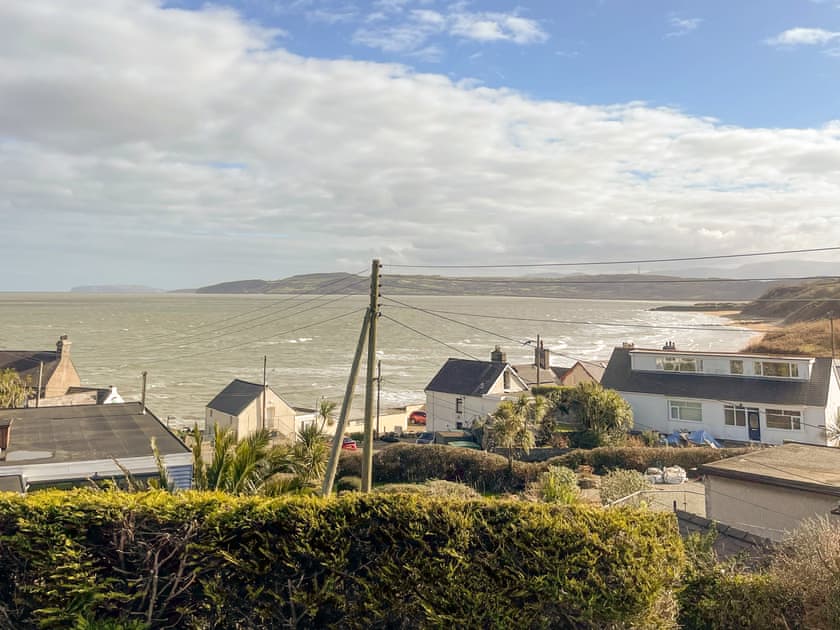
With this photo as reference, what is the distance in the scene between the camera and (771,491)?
16234mm

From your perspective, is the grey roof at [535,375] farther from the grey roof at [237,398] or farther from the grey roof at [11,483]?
the grey roof at [11,483]

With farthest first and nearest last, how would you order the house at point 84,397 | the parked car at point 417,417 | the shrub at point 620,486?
the parked car at point 417,417 → the house at point 84,397 → the shrub at point 620,486

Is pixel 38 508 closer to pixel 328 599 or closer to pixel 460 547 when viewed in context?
pixel 328 599

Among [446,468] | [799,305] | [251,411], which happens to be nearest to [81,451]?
[446,468]

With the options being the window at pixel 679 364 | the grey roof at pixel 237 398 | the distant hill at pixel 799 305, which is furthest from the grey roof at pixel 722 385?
the distant hill at pixel 799 305

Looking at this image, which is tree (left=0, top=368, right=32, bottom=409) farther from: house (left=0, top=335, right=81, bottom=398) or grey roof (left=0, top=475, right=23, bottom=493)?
grey roof (left=0, top=475, right=23, bottom=493)

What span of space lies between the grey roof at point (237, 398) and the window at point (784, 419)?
112 feet

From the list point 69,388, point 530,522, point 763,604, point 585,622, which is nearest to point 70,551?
point 530,522

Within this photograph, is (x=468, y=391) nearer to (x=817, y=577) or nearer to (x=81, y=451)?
(x=81, y=451)

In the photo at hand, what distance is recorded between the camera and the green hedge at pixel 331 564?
725cm

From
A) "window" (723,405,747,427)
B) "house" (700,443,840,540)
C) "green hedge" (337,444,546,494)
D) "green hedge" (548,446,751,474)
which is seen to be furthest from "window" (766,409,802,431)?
"house" (700,443,840,540)

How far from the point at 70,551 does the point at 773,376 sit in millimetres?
41459

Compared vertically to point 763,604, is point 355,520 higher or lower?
higher

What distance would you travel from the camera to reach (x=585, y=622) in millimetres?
7383
